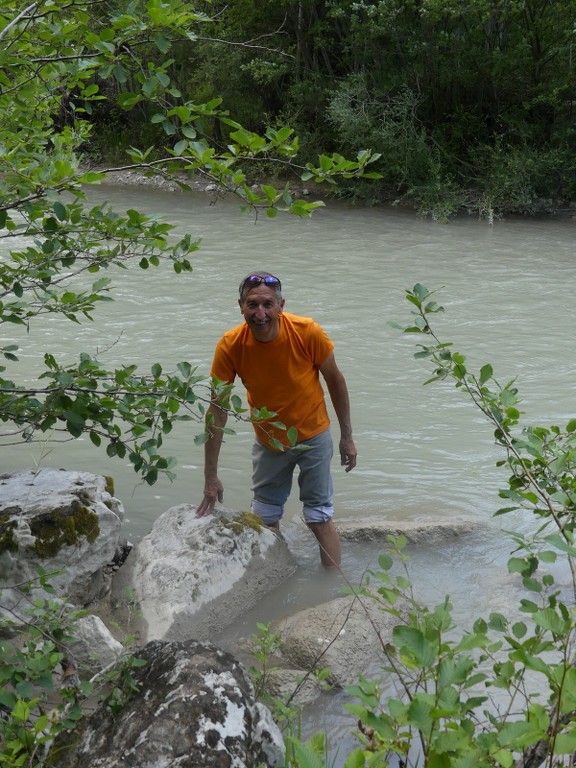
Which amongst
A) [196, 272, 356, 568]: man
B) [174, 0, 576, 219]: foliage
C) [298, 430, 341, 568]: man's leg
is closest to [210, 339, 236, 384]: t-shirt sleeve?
[196, 272, 356, 568]: man

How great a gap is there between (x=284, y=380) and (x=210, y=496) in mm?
798

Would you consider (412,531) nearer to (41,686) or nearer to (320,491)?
(320,491)

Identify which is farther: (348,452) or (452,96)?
(452,96)

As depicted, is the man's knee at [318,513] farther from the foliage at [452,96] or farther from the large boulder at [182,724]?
the foliage at [452,96]

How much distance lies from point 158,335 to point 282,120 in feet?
49.1

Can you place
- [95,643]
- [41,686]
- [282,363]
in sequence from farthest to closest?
[282,363] → [95,643] → [41,686]

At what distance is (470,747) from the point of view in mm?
1757

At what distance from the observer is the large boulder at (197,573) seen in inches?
180

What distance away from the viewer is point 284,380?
477 cm

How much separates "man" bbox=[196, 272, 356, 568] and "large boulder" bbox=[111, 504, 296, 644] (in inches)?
7.4

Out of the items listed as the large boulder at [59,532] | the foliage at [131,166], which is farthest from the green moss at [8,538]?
the foliage at [131,166]

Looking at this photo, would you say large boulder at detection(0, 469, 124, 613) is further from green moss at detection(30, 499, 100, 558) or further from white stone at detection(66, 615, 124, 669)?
white stone at detection(66, 615, 124, 669)

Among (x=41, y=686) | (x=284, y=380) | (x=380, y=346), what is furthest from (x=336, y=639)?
(x=380, y=346)

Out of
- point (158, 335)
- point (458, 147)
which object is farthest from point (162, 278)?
point (458, 147)
